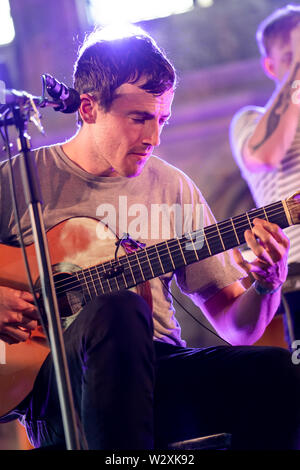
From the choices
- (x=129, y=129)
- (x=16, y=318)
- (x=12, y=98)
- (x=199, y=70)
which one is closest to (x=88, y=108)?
(x=129, y=129)

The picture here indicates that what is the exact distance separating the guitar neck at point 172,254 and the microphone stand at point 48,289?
42cm

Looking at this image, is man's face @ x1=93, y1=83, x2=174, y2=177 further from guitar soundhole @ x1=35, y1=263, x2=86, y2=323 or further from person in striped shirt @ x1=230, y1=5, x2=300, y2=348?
person in striped shirt @ x1=230, y1=5, x2=300, y2=348

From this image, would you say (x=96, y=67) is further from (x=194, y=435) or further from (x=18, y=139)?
(x=194, y=435)

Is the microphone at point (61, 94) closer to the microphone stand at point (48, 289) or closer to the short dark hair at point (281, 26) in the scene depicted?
the microphone stand at point (48, 289)

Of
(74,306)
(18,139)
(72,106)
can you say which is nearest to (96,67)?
(72,106)

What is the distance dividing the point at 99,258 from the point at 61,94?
20.5 inches

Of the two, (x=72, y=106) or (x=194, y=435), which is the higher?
(x=72, y=106)

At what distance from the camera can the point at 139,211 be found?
6.29 ft

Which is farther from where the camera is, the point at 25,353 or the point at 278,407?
the point at 25,353

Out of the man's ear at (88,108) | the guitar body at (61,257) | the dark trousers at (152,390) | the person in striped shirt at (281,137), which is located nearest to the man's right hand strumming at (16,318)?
the guitar body at (61,257)

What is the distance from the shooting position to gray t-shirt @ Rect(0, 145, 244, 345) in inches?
72.7

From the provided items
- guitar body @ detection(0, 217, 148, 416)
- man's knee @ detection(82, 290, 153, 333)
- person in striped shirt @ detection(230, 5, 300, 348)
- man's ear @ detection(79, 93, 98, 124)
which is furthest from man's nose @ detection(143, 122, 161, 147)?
person in striped shirt @ detection(230, 5, 300, 348)

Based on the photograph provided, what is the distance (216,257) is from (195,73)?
11.4ft
